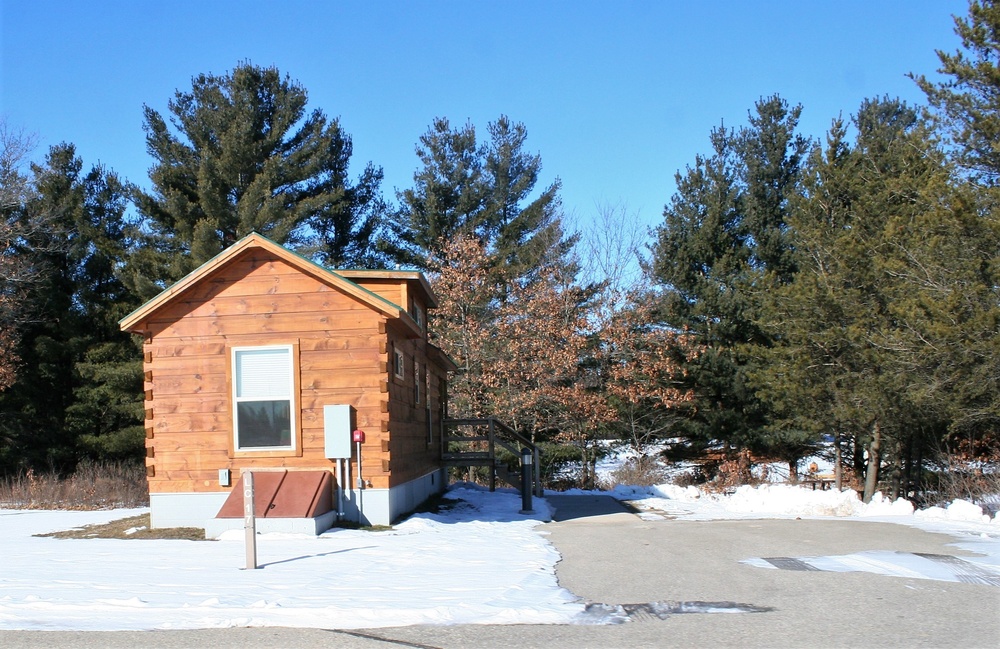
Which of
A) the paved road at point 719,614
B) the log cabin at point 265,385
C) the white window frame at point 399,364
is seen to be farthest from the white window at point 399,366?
the paved road at point 719,614

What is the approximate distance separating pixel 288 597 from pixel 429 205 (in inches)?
1074

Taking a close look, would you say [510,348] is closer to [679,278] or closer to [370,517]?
[679,278]

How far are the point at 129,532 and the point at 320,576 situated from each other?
613cm

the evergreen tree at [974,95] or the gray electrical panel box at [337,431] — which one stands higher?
the evergreen tree at [974,95]

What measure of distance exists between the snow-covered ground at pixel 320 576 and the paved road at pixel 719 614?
1.14 ft

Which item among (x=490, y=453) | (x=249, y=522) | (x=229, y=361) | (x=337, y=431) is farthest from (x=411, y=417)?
(x=249, y=522)

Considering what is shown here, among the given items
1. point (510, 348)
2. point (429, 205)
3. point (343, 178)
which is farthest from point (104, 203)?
point (510, 348)

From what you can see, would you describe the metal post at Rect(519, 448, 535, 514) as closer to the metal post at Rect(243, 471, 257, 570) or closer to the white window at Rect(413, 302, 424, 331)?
the white window at Rect(413, 302, 424, 331)

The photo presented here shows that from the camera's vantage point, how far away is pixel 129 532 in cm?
1416

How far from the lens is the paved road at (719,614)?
6.81 metres

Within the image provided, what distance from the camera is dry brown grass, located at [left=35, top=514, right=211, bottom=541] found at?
13.7 meters

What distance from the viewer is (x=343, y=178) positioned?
35.5 meters

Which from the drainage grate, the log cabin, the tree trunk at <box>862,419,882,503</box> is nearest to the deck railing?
the log cabin

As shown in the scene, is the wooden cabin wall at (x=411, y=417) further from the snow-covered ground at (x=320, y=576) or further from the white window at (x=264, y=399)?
the white window at (x=264, y=399)
